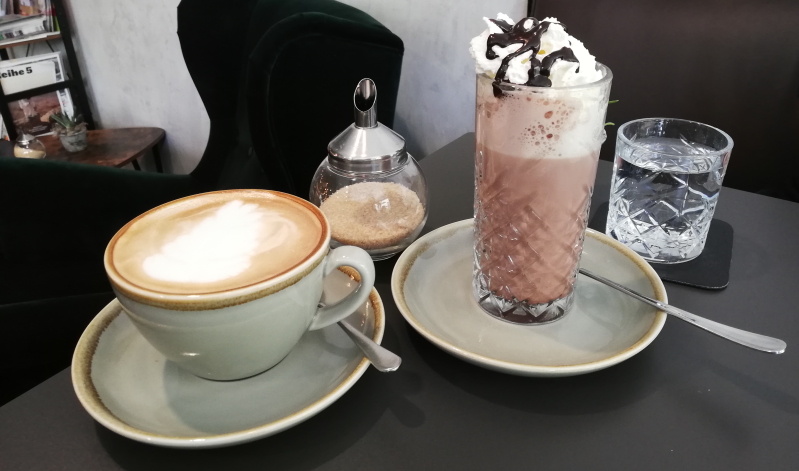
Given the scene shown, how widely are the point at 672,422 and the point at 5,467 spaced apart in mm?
458

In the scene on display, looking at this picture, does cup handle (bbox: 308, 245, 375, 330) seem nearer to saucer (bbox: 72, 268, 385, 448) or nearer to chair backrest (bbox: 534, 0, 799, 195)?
saucer (bbox: 72, 268, 385, 448)

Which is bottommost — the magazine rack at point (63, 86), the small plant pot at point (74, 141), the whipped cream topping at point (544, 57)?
the small plant pot at point (74, 141)

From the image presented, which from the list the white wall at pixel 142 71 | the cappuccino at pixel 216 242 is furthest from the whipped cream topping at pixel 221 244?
the white wall at pixel 142 71

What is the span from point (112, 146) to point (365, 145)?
1.67m

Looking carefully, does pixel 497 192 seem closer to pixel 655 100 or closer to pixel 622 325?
pixel 622 325

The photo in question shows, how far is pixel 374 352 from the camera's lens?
41 centimetres

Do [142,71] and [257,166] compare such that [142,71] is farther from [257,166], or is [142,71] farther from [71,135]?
[257,166]

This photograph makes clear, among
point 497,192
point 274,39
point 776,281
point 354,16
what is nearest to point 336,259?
point 497,192

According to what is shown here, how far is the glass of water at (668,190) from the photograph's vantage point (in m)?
0.59

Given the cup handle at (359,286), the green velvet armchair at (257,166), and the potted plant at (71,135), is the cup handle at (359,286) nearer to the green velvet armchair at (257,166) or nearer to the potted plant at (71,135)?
the green velvet armchair at (257,166)

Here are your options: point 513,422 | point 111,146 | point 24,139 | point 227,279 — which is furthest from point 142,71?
point 513,422

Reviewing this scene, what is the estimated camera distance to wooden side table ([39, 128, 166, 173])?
6.03 feet

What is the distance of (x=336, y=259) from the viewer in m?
0.41

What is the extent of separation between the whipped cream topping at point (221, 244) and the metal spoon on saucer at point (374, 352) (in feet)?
0.30
